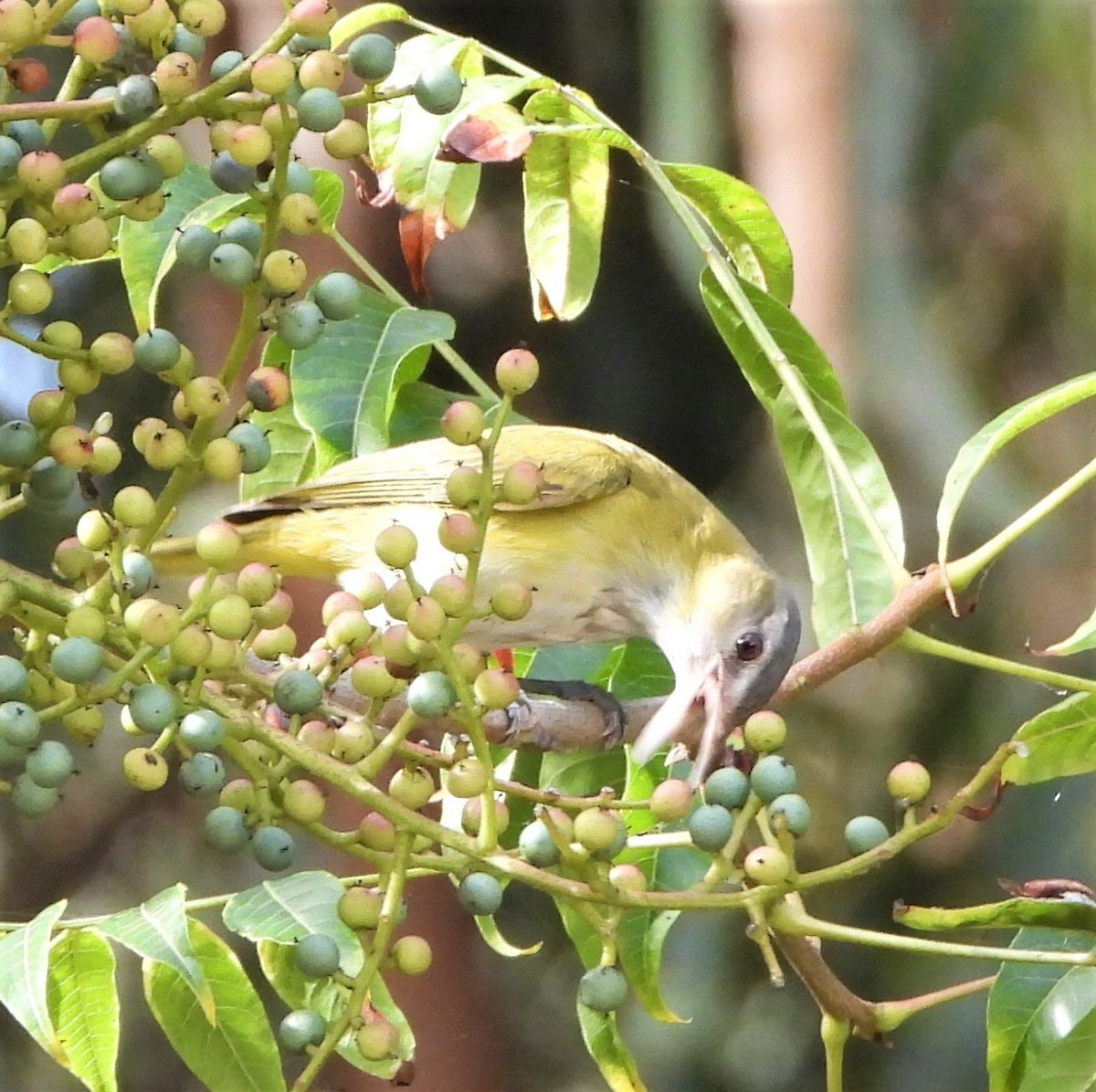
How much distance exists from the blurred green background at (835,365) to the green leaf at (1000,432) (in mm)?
2456

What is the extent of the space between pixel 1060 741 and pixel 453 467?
1122 mm

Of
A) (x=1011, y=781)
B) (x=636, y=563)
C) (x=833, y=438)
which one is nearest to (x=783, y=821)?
(x=1011, y=781)

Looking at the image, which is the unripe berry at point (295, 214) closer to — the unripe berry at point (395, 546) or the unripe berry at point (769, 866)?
the unripe berry at point (395, 546)

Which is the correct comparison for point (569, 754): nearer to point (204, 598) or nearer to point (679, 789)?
point (679, 789)

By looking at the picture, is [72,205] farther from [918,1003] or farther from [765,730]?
[918,1003]

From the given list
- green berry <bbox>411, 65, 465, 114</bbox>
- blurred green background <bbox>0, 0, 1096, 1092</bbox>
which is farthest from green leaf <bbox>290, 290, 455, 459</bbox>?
blurred green background <bbox>0, 0, 1096, 1092</bbox>

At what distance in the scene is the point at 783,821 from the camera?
1.33 meters

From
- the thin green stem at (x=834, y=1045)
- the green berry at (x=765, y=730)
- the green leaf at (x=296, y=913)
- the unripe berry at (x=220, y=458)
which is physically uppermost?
the unripe berry at (x=220, y=458)

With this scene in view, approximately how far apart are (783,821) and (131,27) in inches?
30.0

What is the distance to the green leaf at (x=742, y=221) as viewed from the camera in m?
2.03

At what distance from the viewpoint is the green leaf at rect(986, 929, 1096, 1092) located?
162 cm

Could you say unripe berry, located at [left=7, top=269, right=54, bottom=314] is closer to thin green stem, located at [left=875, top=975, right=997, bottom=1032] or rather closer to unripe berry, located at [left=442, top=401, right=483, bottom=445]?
unripe berry, located at [left=442, top=401, right=483, bottom=445]

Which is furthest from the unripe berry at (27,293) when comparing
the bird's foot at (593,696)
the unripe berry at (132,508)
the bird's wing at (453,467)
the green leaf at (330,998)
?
the bird's wing at (453,467)

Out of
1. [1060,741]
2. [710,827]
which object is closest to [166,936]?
[710,827]
